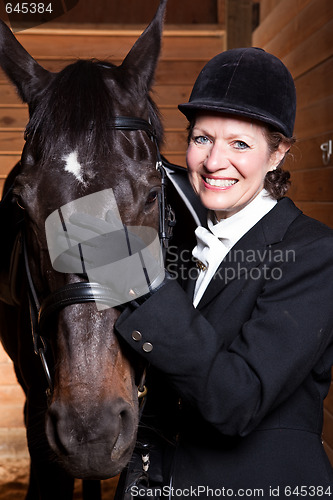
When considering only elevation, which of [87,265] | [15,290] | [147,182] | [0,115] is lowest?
[15,290]

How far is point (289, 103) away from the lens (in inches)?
47.1

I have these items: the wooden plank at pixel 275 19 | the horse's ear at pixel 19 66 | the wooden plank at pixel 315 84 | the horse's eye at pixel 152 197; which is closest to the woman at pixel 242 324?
the horse's eye at pixel 152 197

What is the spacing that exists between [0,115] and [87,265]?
9.07ft

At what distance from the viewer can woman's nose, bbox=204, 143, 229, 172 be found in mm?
1160

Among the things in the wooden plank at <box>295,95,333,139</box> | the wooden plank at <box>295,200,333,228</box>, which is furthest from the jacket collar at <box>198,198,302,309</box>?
the wooden plank at <box>295,95,333,139</box>

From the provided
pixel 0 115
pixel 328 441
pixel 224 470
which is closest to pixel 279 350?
pixel 224 470

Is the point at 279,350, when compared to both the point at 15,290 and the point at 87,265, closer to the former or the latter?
the point at 87,265

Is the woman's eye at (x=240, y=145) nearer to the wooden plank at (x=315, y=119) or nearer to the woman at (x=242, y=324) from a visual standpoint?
the woman at (x=242, y=324)

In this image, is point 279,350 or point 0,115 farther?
point 0,115

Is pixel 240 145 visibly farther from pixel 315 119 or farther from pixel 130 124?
pixel 315 119
